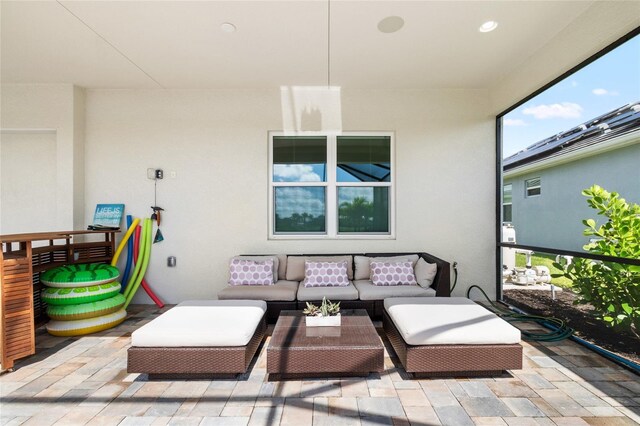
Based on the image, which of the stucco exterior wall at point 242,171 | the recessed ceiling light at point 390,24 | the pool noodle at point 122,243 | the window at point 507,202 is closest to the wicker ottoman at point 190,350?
the stucco exterior wall at point 242,171

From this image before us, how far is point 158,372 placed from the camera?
2320 mm

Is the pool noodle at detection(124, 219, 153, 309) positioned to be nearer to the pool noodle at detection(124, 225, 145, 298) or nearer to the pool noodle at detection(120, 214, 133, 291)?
the pool noodle at detection(124, 225, 145, 298)

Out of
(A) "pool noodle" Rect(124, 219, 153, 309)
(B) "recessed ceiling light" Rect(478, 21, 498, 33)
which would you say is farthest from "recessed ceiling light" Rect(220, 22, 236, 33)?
(A) "pool noodle" Rect(124, 219, 153, 309)

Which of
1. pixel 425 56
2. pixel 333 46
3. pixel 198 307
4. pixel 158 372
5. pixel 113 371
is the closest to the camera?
pixel 158 372

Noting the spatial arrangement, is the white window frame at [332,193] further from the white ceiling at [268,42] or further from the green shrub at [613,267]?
the green shrub at [613,267]

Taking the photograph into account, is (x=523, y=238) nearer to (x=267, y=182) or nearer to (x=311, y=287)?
(x=311, y=287)

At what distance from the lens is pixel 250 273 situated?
12.7ft

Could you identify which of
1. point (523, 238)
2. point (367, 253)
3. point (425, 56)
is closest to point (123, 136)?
point (367, 253)

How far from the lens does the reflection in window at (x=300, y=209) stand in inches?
182

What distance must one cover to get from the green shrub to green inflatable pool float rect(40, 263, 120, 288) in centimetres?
535

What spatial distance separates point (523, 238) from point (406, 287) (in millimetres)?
1931

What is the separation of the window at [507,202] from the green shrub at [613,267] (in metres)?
1.31

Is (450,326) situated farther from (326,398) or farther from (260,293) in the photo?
(260,293)

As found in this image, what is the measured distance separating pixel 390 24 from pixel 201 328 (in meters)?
3.38
